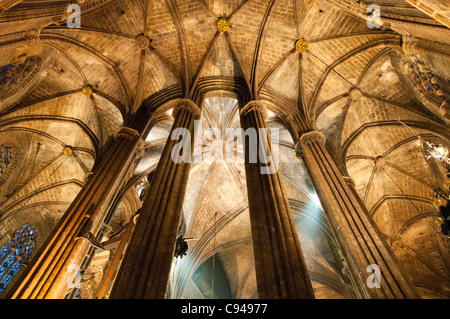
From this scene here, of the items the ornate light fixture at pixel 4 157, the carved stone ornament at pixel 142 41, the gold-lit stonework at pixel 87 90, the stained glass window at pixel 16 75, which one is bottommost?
the stained glass window at pixel 16 75

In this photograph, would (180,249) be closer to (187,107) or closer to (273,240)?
(187,107)

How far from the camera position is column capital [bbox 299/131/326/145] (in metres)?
9.21

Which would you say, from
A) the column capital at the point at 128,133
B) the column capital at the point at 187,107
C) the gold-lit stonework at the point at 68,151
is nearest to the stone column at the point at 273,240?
the column capital at the point at 187,107

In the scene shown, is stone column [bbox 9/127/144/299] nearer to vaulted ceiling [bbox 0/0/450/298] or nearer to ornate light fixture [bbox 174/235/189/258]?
vaulted ceiling [bbox 0/0/450/298]

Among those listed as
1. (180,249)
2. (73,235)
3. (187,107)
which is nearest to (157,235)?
(73,235)

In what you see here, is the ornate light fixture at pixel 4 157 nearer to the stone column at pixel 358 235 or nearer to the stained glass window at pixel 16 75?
the stained glass window at pixel 16 75

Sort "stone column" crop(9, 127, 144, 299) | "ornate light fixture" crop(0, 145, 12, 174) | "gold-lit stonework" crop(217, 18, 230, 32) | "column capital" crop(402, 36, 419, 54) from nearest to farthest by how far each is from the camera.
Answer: "stone column" crop(9, 127, 144, 299)
"column capital" crop(402, 36, 419, 54)
"gold-lit stonework" crop(217, 18, 230, 32)
"ornate light fixture" crop(0, 145, 12, 174)

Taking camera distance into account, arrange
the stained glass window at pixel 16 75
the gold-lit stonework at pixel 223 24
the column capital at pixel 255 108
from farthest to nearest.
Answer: the gold-lit stonework at pixel 223 24, the column capital at pixel 255 108, the stained glass window at pixel 16 75

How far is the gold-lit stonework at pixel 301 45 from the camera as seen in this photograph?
1081 centimetres

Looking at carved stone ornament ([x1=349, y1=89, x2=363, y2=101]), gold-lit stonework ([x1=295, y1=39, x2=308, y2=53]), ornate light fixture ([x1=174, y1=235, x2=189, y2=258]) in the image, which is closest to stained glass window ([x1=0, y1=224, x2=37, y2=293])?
ornate light fixture ([x1=174, y1=235, x2=189, y2=258])

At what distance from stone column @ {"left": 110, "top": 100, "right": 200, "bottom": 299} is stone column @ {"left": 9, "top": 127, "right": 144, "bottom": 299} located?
1.72 m

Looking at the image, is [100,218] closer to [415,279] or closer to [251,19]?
[251,19]

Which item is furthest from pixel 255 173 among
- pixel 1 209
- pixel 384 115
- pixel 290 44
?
pixel 1 209

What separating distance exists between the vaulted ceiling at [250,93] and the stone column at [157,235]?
4.25 meters
